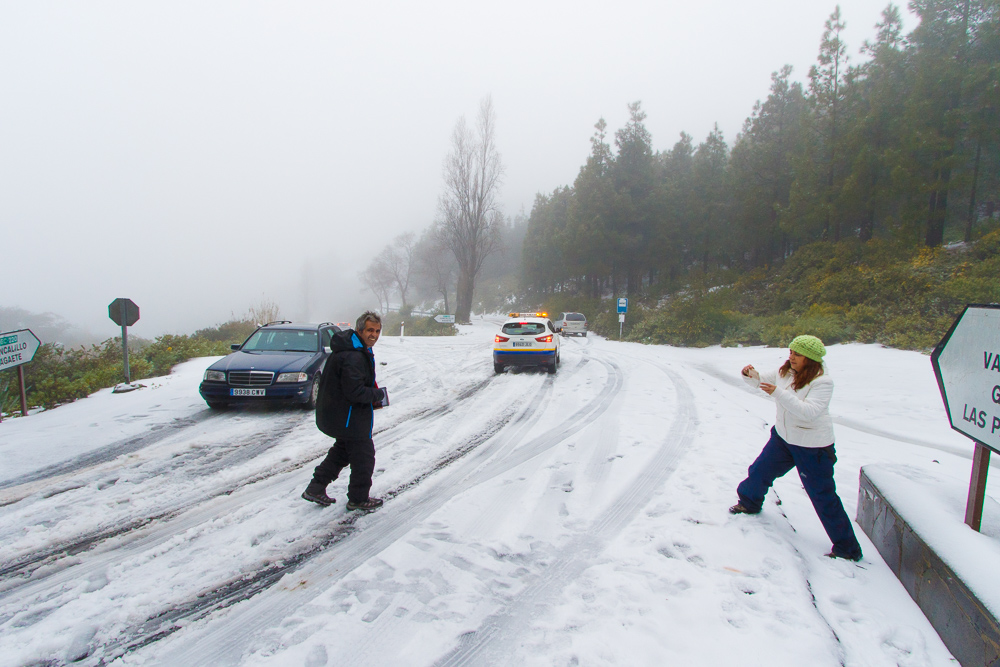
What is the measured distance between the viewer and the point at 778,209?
2742 centimetres

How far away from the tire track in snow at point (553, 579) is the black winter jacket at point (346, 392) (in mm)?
1945

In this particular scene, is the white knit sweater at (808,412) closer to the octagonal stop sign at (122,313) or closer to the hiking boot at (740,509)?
the hiking boot at (740,509)

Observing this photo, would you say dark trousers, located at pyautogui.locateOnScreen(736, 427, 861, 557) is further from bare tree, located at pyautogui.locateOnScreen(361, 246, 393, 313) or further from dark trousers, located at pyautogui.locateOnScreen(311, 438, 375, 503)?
bare tree, located at pyautogui.locateOnScreen(361, 246, 393, 313)

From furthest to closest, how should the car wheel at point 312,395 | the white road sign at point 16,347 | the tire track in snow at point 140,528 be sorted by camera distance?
the car wheel at point 312,395
the white road sign at point 16,347
the tire track in snow at point 140,528

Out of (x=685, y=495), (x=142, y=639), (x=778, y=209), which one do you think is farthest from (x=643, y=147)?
(x=142, y=639)

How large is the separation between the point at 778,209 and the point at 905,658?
30.8 meters

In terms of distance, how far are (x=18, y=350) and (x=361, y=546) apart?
8.21 metres

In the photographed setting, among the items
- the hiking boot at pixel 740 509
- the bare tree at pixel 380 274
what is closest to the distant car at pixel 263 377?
the hiking boot at pixel 740 509

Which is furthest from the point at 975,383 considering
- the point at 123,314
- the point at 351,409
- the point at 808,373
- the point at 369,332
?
the point at 123,314

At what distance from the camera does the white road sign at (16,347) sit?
23.5ft

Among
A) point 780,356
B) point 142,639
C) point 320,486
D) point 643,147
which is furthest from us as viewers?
point 643,147

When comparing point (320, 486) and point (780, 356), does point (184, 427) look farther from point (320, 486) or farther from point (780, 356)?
point (780, 356)

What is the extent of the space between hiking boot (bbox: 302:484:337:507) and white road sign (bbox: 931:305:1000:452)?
4580 millimetres

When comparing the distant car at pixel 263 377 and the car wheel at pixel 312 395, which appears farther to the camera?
the car wheel at pixel 312 395
